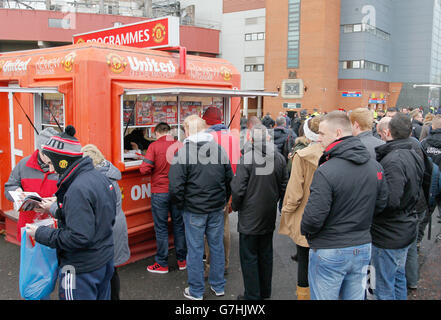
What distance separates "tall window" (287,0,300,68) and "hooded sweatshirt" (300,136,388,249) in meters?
36.1

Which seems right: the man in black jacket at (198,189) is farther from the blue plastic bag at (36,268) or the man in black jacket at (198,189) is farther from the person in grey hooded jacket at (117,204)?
the blue plastic bag at (36,268)

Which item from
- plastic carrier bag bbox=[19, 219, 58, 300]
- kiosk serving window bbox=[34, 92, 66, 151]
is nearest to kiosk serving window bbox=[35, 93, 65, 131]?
kiosk serving window bbox=[34, 92, 66, 151]

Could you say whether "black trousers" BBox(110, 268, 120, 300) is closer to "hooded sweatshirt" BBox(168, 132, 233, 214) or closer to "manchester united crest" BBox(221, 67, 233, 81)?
"hooded sweatshirt" BBox(168, 132, 233, 214)

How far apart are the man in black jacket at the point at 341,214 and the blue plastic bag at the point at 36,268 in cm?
198

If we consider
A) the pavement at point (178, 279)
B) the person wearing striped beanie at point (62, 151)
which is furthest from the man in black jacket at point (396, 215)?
the person wearing striped beanie at point (62, 151)

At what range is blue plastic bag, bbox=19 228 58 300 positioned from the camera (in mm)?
2980

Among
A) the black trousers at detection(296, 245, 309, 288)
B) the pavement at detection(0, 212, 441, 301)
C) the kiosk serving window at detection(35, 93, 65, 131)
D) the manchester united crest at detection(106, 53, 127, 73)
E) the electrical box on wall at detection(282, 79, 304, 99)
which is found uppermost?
the electrical box on wall at detection(282, 79, 304, 99)

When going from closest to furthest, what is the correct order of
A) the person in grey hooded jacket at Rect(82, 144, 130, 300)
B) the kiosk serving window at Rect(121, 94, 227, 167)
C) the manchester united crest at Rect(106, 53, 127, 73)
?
the person in grey hooded jacket at Rect(82, 144, 130, 300) < the manchester united crest at Rect(106, 53, 127, 73) < the kiosk serving window at Rect(121, 94, 227, 167)

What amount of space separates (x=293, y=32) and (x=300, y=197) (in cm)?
3577

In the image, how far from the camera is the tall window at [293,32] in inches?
1432

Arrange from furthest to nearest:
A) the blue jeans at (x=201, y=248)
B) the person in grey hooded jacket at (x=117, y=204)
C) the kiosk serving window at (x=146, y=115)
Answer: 1. the kiosk serving window at (x=146, y=115)
2. the blue jeans at (x=201, y=248)
3. the person in grey hooded jacket at (x=117, y=204)

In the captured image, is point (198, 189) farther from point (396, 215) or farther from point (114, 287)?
point (396, 215)

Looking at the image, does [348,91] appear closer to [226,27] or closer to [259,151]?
[226,27]

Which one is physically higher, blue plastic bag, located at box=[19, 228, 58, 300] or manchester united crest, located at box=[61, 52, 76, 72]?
manchester united crest, located at box=[61, 52, 76, 72]
